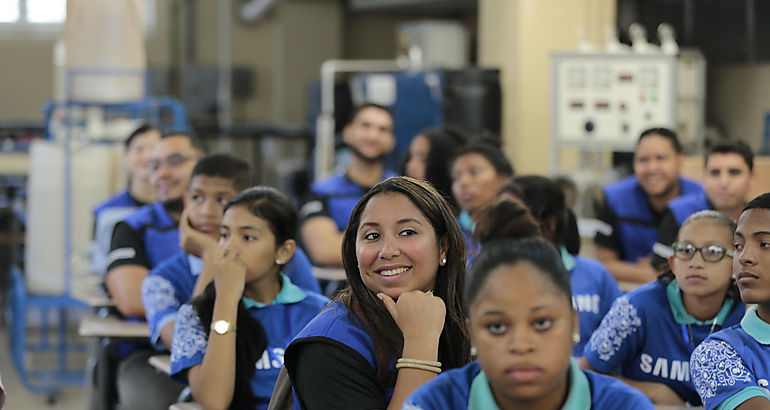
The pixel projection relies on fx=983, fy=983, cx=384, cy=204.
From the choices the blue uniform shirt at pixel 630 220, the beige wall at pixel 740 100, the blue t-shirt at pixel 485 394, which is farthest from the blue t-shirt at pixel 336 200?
the beige wall at pixel 740 100

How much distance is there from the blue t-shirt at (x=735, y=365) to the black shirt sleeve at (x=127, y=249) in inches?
91.7

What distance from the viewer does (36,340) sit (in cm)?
742

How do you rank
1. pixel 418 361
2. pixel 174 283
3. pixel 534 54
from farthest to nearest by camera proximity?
pixel 534 54
pixel 174 283
pixel 418 361

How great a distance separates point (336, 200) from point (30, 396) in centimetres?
229

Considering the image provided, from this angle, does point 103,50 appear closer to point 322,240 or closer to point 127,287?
point 322,240

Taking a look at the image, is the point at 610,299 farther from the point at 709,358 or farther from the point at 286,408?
the point at 286,408

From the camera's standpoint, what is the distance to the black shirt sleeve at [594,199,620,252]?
4.88 metres

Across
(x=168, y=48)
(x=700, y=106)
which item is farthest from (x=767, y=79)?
(x=168, y=48)

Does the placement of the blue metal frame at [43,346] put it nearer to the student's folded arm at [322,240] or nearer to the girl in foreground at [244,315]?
the student's folded arm at [322,240]

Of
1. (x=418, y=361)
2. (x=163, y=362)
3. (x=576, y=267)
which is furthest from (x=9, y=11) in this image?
(x=418, y=361)

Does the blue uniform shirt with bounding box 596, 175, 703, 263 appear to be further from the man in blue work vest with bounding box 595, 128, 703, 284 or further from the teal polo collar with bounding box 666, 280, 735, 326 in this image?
the teal polo collar with bounding box 666, 280, 735, 326

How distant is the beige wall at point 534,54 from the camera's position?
8383 mm

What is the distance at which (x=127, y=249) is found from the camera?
3.71 m

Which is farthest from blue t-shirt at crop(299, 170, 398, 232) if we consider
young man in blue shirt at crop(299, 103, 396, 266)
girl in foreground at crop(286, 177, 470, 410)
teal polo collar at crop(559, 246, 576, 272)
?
girl in foreground at crop(286, 177, 470, 410)
